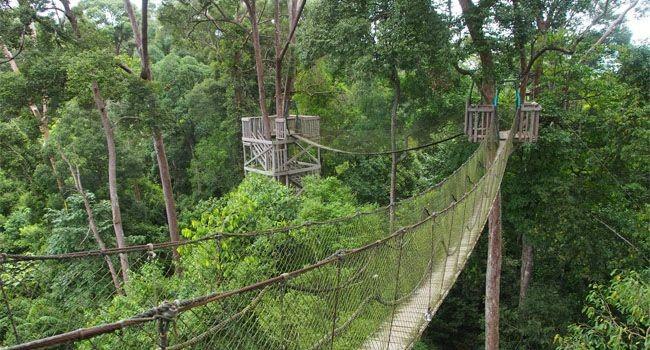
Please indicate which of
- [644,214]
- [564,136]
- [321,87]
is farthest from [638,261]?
[321,87]

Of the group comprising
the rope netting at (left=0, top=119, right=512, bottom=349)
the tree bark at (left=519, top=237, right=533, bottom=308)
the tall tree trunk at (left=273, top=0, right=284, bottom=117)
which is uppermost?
the tall tree trunk at (left=273, top=0, right=284, bottom=117)

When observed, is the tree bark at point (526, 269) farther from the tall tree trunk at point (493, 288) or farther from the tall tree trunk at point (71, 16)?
the tall tree trunk at point (71, 16)

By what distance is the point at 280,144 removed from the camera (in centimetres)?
783

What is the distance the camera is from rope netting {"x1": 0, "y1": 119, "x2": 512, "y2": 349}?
1.94 m

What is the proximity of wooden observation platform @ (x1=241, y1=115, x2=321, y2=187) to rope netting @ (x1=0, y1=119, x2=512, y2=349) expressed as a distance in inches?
115

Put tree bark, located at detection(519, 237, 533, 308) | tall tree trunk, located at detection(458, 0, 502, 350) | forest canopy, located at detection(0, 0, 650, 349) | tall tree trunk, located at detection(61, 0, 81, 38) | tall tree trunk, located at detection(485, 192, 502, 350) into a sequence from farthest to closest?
tree bark, located at detection(519, 237, 533, 308), tall tree trunk, located at detection(485, 192, 502, 350), tall tree trunk, located at detection(458, 0, 502, 350), tall tree trunk, located at detection(61, 0, 81, 38), forest canopy, located at detection(0, 0, 650, 349)

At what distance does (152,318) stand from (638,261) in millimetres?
6629

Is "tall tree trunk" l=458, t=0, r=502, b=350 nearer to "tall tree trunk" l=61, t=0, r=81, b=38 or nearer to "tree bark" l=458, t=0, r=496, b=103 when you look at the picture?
"tree bark" l=458, t=0, r=496, b=103

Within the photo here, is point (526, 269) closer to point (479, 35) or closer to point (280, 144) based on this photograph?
point (479, 35)

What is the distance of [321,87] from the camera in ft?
30.6

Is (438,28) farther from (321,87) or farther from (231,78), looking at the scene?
(231,78)

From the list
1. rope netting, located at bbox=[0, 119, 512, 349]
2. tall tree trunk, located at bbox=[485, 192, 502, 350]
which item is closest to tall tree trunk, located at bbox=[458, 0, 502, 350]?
tall tree trunk, located at bbox=[485, 192, 502, 350]

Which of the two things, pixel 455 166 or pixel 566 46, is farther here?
pixel 455 166

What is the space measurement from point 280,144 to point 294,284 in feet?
17.8
